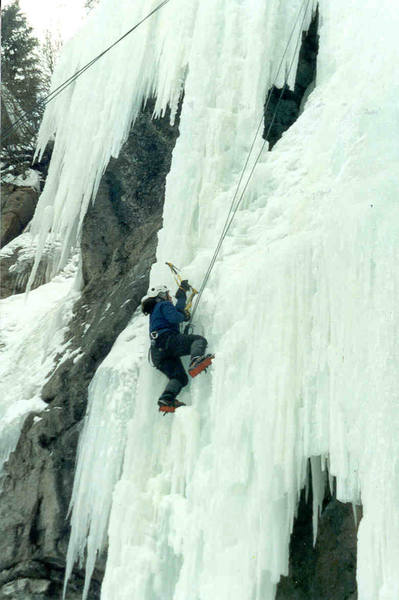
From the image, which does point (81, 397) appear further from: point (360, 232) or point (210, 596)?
point (360, 232)

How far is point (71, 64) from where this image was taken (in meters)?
8.33

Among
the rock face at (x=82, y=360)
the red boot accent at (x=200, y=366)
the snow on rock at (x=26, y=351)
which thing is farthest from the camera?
the snow on rock at (x=26, y=351)

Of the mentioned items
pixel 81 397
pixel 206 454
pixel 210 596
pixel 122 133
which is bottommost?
pixel 210 596

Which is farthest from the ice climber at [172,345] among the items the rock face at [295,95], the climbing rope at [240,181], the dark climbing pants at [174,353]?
the rock face at [295,95]

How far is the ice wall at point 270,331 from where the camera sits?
3771 millimetres

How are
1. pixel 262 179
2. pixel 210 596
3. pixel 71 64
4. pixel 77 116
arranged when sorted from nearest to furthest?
pixel 210 596 < pixel 262 179 < pixel 77 116 < pixel 71 64

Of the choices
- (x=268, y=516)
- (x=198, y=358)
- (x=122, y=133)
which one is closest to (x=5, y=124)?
(x=122, y=133)

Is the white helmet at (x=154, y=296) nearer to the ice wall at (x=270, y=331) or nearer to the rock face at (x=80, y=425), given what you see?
the ice wall at (x=270, y=331)

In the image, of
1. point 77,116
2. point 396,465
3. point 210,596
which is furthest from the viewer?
point 77,116

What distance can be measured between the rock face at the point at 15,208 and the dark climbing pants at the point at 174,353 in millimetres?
6892

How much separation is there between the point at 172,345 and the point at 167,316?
220 mm

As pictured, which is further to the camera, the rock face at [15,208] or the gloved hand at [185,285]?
the rock face at [15,208]

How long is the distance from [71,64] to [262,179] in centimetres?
382

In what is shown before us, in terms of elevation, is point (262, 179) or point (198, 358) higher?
Answer: point (262, 179)
